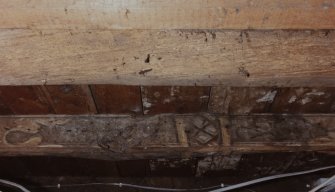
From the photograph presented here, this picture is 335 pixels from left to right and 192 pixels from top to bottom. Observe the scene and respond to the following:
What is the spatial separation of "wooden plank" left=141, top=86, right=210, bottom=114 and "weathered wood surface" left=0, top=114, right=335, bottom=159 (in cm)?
4

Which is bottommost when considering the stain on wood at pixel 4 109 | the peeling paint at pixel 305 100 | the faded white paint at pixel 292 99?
the peeling paint at pixel 305 100

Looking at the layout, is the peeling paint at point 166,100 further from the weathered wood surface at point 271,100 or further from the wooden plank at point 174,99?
the weathered wood surface at point 271,100

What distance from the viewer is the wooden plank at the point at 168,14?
801mm

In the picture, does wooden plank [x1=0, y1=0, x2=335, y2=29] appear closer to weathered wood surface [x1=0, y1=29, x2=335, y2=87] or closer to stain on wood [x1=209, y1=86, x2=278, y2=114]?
weathered wood surface [x1=0, y1=29, x2=335, y2=87]

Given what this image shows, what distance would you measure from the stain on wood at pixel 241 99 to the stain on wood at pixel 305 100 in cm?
4

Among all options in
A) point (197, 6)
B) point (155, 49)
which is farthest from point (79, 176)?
point (197, 6)

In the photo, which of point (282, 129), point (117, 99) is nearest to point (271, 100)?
point (282, 129)

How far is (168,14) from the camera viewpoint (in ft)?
2.73

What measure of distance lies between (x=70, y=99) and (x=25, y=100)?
0.16m

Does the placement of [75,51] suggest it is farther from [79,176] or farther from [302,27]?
[79,176]

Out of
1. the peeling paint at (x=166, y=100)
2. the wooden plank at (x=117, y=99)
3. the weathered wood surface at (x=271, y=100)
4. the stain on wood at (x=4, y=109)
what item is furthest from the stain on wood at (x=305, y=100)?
the stain on wood at (x=4, y=109)

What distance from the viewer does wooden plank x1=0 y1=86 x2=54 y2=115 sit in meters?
1.16

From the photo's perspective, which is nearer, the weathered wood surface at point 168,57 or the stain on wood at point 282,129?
the weathered wood surface at point 168,57

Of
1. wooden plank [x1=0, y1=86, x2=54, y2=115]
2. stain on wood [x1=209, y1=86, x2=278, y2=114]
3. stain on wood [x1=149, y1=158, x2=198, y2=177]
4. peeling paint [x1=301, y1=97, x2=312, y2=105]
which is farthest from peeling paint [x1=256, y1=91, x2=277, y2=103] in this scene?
wooden plank [x1=0, y1=86, x2=54, y2=115]
